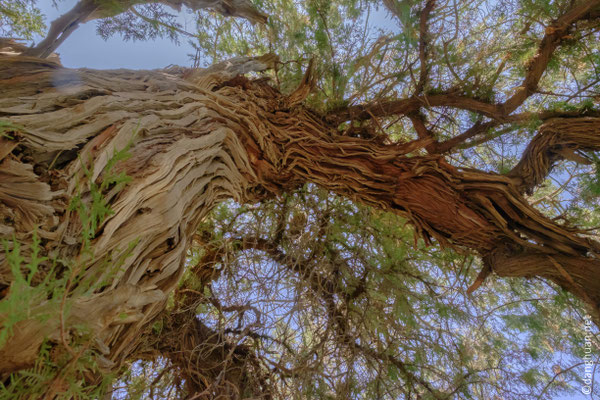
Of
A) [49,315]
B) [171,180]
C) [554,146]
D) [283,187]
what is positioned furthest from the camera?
[283,187]

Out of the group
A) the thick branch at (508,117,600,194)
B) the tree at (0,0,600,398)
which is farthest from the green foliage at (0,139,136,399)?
the thick branch at (508,117,600,194)

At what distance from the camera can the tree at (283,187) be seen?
69cm

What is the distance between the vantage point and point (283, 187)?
1625 mm

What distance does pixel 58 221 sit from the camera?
2.33ft

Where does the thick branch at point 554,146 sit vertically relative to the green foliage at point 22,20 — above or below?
above

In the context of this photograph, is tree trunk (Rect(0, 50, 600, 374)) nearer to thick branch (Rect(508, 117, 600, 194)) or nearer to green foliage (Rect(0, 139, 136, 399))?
green foliage (Rect(0, 139, 136, 399))

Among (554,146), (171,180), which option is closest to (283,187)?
Result: (171,180)

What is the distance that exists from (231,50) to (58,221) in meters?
1.64

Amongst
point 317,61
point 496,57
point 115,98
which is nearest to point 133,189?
point 115,98

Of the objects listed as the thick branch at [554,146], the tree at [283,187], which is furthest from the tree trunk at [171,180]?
the thick branch at [554,146]

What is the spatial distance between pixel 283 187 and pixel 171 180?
692mm

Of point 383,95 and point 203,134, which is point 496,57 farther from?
point 203,134

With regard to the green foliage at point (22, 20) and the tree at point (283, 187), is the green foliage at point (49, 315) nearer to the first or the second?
the tree at point (283, 187)

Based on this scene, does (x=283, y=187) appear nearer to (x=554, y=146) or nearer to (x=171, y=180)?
(x=171, y=180)
